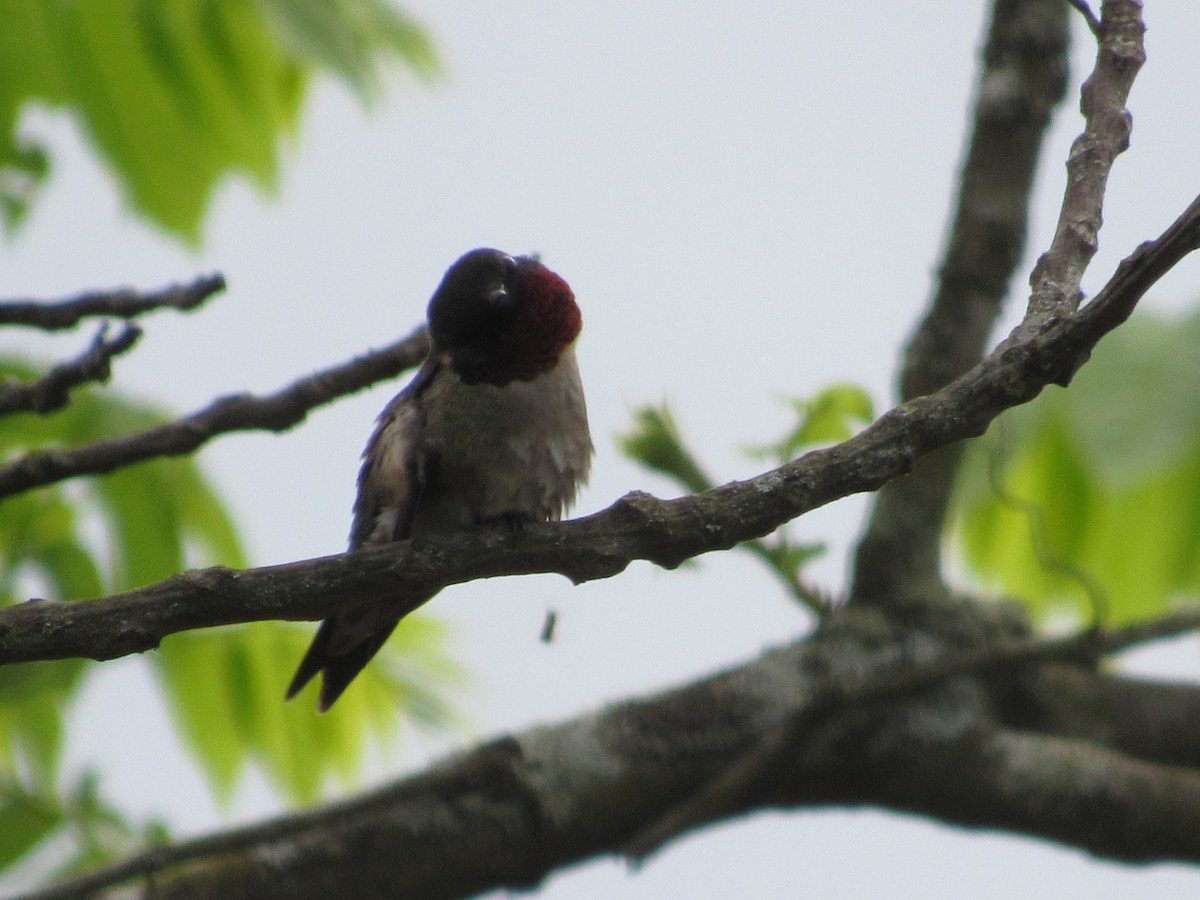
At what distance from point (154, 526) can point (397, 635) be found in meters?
1.20

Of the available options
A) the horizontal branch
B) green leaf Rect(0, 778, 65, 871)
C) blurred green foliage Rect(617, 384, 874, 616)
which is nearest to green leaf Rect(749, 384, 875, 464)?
blurred green foliage Rect(617, 384, 874, 616)

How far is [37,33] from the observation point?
4.49 m

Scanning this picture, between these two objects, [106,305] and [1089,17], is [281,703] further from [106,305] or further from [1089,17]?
[1089,17]

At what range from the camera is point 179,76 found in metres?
4.98

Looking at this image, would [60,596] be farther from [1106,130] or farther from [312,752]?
[1106,130]

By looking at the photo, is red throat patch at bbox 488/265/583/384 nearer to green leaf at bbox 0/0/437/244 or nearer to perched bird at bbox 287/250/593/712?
perched bird at bbox 287/250/593/712

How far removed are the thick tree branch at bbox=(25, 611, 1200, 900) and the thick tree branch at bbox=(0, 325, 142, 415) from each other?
1.14 metres

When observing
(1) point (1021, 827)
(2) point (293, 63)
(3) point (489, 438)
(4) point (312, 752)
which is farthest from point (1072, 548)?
(2) point (293, 63)

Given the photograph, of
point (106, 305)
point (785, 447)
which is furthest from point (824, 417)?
point (106, 305)

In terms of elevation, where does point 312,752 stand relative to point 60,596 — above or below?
below

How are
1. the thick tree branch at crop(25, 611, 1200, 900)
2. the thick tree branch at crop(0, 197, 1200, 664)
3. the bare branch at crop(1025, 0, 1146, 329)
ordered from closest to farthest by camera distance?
the thick tree branch at crop(0, 197, 1200, 664), the bare branch at crop(1025, 0, 1146, 329), the thick tree branch at crop(25, 611, 1200, 900)

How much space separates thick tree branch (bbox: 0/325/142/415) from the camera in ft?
10.9

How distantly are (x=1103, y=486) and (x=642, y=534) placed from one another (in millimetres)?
1825

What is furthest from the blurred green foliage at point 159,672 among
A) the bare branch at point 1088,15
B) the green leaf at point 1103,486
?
the bare branch at point 1088,15
